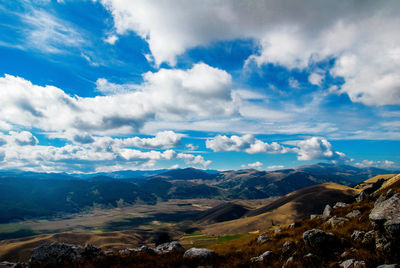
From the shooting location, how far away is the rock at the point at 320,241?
15758mm

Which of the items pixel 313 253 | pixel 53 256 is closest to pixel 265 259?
pixel 313 253

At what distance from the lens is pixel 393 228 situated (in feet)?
38.9

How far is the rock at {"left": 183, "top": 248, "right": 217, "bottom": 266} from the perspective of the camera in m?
16.5

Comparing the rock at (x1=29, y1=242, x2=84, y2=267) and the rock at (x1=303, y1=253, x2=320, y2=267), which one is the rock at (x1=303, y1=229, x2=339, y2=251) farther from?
the rock at (x1=29, y1=242, x2=84, y2=267)

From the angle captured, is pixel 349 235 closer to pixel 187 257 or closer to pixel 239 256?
pixel 239 256

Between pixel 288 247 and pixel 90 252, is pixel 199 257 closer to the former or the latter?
pixel 288 247

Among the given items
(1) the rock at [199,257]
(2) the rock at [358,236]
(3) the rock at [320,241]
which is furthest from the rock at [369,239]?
(1) the rock at [199,257]

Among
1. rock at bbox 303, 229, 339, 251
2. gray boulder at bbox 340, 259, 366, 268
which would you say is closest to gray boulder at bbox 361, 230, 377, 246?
rock at bbox 303, 229, 339, 251

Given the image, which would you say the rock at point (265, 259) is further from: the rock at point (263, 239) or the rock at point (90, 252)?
the rock at point (90, 252)

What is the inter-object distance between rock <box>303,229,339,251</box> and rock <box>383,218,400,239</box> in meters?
4.62

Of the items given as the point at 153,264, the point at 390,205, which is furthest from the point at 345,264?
the point at 153,264

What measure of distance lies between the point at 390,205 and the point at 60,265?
2558cm

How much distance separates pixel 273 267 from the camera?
46.1ft

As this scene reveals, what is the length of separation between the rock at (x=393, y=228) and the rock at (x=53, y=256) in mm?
23301
